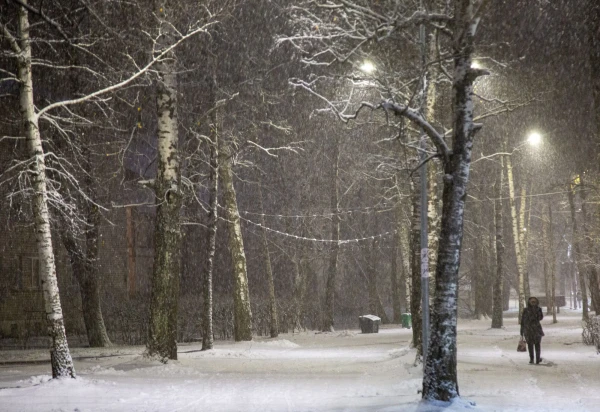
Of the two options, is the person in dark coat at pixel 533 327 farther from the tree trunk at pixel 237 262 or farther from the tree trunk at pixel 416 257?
the tree trunk at pixel 237 262

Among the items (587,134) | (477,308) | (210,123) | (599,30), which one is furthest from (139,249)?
(599,30)

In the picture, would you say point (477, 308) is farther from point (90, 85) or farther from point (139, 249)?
point (90, 85)

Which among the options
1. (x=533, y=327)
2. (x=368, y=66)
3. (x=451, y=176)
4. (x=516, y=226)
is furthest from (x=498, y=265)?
(x=451, y=176)

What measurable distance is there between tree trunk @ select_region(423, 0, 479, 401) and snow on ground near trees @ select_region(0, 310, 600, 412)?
0.49 m

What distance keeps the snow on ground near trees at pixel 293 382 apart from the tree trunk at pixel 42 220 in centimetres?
53

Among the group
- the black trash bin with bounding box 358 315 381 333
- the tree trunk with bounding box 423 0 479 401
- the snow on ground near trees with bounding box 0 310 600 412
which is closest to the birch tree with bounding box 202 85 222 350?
the snow on ground near trees with bounding box 0 310 600 412

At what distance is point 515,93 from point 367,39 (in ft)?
56.5

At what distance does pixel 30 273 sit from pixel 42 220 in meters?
26.6

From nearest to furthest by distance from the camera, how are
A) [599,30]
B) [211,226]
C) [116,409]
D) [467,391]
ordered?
[116,409], [467,391], [599,30], [211,226]

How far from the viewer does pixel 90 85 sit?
2372cm

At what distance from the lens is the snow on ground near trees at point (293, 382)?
10789mm

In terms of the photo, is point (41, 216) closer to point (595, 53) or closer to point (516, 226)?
point (595, 53)

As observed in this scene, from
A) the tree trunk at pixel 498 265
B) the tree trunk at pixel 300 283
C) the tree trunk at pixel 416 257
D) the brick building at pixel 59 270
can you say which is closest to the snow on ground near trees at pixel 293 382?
the tree trunk at pixel 416 257

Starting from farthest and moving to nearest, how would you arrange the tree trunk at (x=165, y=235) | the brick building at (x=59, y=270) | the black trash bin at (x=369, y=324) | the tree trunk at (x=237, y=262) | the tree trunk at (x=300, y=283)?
the tree trunk at (x=300, y=283) → the black trash bin at (x=369, y=324) → the brick building at (x=59, y=270) → the tree trunk at (x=237, y=262) → the tree trunk at (x=165, y=235)
